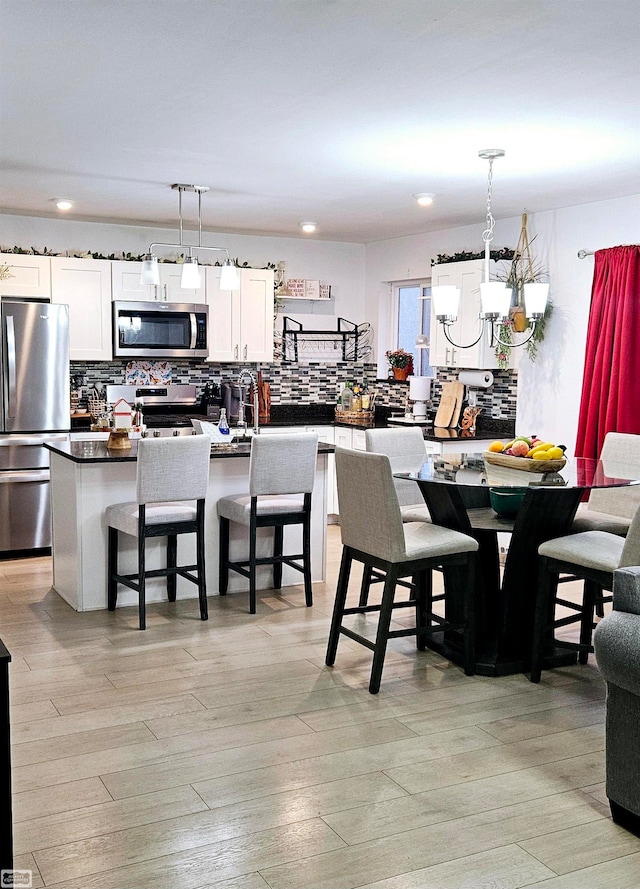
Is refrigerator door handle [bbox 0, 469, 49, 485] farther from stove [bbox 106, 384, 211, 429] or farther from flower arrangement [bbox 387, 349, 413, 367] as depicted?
flower arrangement [bbox 387, 349, 413, 367]

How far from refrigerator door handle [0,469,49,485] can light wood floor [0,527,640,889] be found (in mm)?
1809

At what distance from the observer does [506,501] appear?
4.10 meters

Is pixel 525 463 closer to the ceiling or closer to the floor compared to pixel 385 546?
closer to the ceiling

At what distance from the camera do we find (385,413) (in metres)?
8.10

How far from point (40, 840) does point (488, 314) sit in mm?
3171

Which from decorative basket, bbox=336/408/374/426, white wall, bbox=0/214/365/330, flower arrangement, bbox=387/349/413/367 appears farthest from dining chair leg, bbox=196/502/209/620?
flower arrangement, bbox=387/349/413/367

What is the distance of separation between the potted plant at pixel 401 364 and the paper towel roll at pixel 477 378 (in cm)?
75

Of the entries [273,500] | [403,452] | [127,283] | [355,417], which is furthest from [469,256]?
[273,500]

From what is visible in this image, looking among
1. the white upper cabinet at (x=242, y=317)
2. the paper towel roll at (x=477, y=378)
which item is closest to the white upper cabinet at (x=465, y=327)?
the paper towel roll at (x=477, y=378)

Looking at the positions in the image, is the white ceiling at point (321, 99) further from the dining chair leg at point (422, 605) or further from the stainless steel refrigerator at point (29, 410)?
the dining chair leg at point (422, 605)

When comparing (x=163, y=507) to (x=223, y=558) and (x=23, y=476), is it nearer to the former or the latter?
(x=223, y=558)

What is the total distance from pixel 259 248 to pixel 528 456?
436 centimetres

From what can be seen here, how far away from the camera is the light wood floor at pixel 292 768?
2463 mm

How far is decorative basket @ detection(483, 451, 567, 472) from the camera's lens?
4.04m
